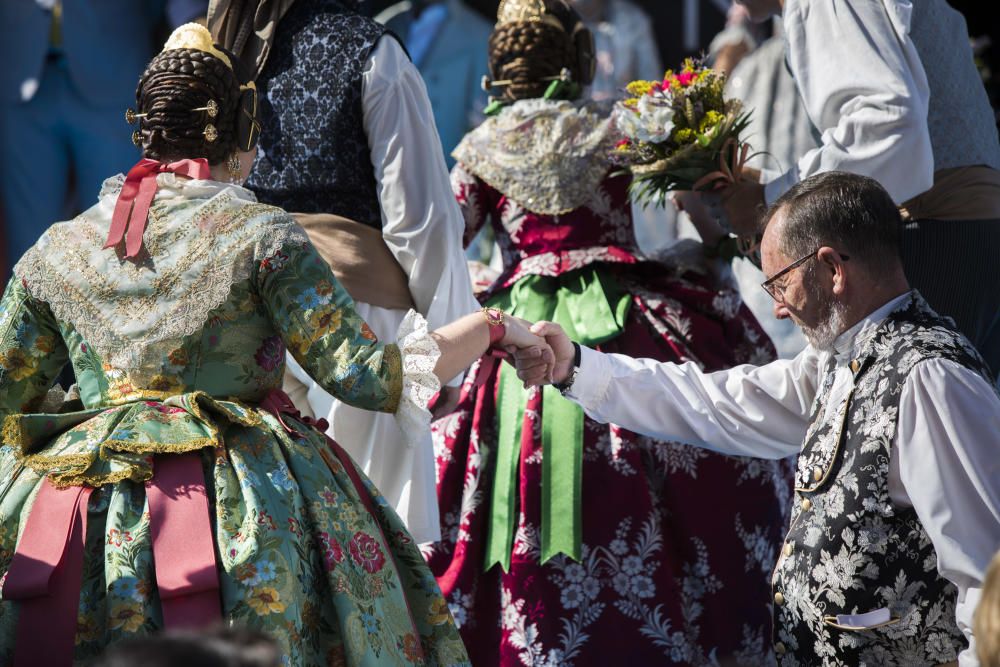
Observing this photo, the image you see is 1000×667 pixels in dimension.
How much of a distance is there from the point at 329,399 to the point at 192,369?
3.50 feet

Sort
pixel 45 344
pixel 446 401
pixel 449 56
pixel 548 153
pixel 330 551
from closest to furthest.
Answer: pixel 330 551 < pixel 45 344 < pixel 446 401 < pixel 548 153 < pixel 449 56

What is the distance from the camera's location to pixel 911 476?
88.1 inches

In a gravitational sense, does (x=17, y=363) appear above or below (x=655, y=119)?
below

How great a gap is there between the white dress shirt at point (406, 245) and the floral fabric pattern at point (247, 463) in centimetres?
84

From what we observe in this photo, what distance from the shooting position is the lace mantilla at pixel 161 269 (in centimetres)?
235

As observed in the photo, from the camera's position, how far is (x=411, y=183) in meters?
3.34

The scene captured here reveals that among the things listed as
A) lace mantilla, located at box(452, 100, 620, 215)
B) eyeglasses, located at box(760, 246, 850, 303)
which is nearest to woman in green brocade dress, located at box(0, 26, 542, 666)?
eyeglasses, located at box(760, 246, 850, 303)

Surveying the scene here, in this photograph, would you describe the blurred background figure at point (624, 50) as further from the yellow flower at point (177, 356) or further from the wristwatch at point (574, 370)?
the yellow flower at point (177, 356)

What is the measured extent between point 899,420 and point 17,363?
1.53m

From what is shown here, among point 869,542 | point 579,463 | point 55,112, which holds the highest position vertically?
point 55,112

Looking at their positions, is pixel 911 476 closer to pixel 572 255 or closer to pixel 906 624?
pixel 906 624

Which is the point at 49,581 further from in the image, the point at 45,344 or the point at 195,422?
the point at 45,344

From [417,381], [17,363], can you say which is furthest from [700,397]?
[17,363]

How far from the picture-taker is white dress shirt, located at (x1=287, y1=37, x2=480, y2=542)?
10.9 feet
